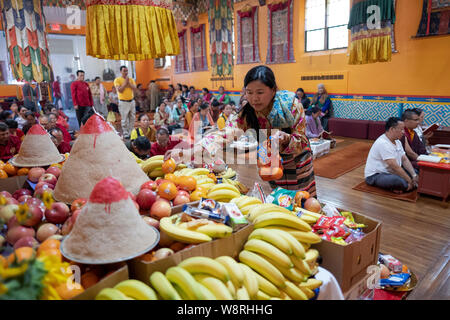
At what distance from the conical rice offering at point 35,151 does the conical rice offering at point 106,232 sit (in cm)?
142

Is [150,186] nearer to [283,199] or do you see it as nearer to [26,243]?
[26,243]

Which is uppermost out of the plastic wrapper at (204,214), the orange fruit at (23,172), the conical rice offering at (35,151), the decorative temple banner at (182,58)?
the decorative temple banner at (182,58)

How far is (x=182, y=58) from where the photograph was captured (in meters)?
14.0

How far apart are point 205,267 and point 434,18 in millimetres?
7984

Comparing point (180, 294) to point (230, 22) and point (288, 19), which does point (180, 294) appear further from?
point (288, 19)

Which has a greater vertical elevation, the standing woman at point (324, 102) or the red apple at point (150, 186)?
the standing woman at point (324, 102)

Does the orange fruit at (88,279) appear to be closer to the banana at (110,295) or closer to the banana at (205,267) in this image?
the banana at (110,295)

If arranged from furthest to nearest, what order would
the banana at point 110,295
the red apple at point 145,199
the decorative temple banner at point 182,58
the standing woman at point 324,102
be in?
the decorative temple banner at point 182,58, the standing woman at point 324,102, the red apple at point 145,199, the banana at point 110,295

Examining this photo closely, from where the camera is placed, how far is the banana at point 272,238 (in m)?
1.26

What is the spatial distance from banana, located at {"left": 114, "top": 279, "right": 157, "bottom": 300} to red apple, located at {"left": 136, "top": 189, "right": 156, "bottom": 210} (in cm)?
57

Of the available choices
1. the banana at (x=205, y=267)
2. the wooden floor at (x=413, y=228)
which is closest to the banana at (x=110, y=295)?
the banana at (x=205, y=267)

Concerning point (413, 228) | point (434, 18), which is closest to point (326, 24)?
point (434, 18)

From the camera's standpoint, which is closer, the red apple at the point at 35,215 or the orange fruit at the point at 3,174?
the red apple at the point at 35,215

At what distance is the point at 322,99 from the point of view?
8.85m
